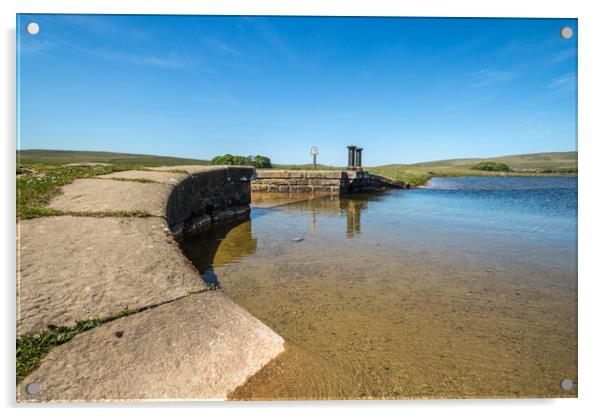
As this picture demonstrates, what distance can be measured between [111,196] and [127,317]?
212 cm

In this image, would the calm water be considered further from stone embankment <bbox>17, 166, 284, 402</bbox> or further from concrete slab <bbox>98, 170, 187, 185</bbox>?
concrete slab <bbox>98, 170, 187, 185</bbox>

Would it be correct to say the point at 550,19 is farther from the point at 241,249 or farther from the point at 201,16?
the point at 241,249

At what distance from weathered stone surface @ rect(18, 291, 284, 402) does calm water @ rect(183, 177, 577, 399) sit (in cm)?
11

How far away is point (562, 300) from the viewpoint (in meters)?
2.69

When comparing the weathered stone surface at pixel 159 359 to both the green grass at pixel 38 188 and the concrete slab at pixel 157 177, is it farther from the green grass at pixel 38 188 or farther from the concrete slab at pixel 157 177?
the concrete slab at pixel 157 177

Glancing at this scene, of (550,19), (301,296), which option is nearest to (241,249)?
(301,296)

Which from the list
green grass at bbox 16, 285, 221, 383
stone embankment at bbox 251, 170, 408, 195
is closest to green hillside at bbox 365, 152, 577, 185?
green grass at bbox 16, 285, 221, 383

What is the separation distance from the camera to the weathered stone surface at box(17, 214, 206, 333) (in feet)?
5.12

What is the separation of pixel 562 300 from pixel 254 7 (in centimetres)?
349

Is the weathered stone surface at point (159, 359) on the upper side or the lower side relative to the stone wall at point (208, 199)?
lower

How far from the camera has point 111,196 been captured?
324 cm

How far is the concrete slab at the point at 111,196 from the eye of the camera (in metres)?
2.91

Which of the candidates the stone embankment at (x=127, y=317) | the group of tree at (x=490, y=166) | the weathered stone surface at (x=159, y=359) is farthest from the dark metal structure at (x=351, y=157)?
the weathered stone surface at (x=159, y=359)

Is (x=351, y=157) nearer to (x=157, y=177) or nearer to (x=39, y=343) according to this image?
(x=157, y=177)
